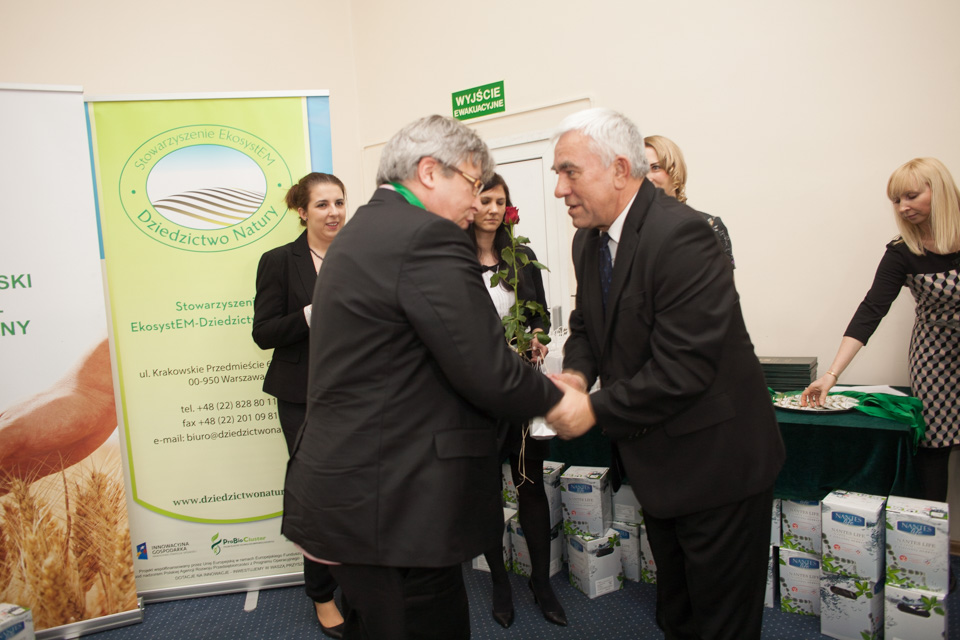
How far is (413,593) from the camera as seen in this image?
1.27 metres

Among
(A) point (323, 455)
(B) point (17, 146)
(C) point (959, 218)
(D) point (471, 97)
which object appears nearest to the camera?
(A) point (323, 455)

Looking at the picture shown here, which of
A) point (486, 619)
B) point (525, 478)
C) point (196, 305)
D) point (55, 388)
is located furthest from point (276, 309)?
point (486, 619)

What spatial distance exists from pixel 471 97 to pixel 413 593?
3585 mm

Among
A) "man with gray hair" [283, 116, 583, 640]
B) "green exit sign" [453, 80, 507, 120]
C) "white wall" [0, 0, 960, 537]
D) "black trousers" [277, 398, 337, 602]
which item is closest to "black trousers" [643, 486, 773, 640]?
"man with gray hair" [283, 116, 583, 640]

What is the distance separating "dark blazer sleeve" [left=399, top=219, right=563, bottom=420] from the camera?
119 cm

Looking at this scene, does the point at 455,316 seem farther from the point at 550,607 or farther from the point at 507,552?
the point at 507,552

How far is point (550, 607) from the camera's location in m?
2.46

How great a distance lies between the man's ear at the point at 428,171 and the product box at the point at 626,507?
6.23 feet

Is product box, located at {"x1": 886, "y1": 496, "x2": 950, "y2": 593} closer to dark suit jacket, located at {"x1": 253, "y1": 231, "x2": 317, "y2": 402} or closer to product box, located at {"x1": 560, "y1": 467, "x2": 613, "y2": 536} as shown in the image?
product box, located at {"x1": 560, "y1": 467, "x2": 613, "y2": 536}

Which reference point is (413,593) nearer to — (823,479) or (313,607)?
(313,607)

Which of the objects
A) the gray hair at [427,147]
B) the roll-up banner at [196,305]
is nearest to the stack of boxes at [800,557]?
the gray hair at [427,147]

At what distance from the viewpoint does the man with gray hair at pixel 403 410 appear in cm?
121

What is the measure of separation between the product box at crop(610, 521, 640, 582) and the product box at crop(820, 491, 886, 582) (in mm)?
758

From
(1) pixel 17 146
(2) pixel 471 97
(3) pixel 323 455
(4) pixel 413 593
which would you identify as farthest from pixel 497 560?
(2) pixel 471 97
